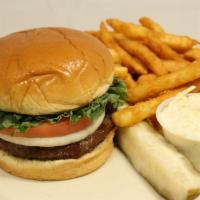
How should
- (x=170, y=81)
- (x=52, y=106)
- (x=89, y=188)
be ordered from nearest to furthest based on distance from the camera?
(x=52, y=106) < (x=89, y=188) < (x=170, y=81)

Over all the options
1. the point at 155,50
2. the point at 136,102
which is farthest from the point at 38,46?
the point at 155,50

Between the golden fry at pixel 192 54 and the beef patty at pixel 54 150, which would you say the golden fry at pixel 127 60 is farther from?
the beef patty at pixel 54 150

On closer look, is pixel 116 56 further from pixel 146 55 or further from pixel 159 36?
pixel 159 36

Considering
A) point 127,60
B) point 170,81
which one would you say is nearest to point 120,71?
point 127,60

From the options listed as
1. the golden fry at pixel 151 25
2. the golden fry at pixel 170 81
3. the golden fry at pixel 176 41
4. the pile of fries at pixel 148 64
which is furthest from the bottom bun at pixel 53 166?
the golden fry at pixel 151 25

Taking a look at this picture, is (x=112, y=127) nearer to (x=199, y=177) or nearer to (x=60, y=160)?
(x=60, y=160)

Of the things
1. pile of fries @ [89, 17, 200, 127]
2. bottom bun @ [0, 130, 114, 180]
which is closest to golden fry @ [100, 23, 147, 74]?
pile of fries @ [89, 17, 200, 127]

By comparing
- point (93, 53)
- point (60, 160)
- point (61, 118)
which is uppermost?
point (93, 53)

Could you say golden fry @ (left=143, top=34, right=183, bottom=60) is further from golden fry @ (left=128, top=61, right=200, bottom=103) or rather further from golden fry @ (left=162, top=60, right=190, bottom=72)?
golden fry @ (left=128, top=61, right=200, bottom=103)
